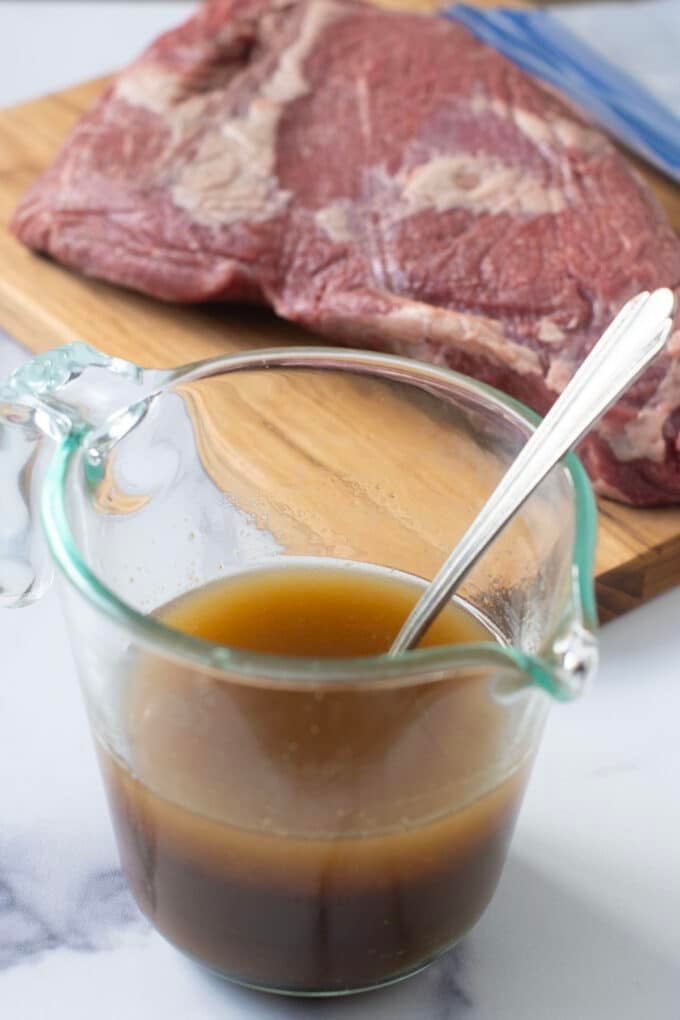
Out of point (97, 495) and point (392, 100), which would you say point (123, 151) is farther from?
point (97, 495)

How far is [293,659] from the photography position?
0.71m

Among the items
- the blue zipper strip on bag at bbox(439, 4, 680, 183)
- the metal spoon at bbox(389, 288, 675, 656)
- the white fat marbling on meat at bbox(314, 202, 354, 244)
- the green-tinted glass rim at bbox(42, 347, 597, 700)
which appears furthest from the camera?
the blue zipper strip on bag at bbox(439, 4, 680, 183)

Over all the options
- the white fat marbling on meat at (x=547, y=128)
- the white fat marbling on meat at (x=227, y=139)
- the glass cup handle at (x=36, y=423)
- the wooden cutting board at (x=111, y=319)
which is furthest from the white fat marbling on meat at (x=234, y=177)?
the glass cup handle at (x=36, y=423)

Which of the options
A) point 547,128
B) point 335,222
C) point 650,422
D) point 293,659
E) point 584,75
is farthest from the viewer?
point 584,75

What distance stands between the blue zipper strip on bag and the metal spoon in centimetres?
81

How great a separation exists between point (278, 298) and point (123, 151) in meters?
0.24

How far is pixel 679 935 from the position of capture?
952 millimetres

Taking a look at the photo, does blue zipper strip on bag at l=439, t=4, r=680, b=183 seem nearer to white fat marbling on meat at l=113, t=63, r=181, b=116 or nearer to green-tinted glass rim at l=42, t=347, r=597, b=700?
white fat marbling on meat at l=113, t=63, r=181, b=116

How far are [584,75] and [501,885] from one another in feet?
3.41

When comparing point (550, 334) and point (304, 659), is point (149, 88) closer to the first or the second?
point (550, 334)

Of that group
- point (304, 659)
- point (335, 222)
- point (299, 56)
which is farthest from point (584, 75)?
point (304, 659)

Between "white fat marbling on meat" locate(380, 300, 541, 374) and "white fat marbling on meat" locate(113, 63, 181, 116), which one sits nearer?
"white fat marbling on meat" locate(380, 300, 541, 374)

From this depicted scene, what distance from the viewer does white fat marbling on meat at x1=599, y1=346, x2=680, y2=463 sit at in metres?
1.25

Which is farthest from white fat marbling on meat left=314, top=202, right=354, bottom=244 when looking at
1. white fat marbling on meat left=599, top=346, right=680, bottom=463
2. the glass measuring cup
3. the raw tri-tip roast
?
the glass measuring cup
